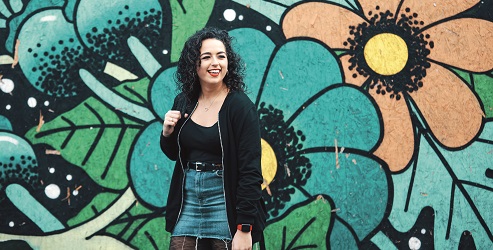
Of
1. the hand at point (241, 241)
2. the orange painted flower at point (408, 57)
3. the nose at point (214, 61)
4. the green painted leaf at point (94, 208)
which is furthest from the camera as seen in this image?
the orange painted flower at point (408, 57)

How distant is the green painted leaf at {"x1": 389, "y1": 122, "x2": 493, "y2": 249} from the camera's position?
5215 millimetres

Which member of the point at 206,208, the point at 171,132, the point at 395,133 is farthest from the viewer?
the point at 395,133

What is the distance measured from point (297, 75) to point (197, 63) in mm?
1792

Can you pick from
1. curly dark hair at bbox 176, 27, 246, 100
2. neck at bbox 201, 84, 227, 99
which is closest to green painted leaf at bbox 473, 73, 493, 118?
curly dark hair at bbox 176, 27, 246, 100

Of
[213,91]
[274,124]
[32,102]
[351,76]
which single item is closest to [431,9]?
[351,76]

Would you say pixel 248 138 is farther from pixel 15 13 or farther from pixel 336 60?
pixel 15 13

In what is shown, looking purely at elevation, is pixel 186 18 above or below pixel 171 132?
above

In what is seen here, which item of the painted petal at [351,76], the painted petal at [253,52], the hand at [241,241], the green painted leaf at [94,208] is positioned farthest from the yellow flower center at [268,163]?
the hand at [241,241]

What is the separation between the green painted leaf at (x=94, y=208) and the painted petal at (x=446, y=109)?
8.02 feet

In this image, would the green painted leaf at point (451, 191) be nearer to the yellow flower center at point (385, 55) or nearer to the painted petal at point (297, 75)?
the yellow flower center at point (385, 55)

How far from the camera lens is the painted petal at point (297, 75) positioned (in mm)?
5176

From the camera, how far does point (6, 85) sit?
5148mm

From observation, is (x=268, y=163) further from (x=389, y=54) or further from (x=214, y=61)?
(x=214, y=61)

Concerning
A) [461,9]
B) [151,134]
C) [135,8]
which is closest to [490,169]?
[461,9]
